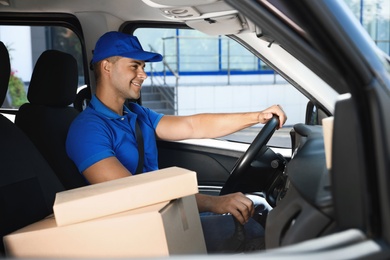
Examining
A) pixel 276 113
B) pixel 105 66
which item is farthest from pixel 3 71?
A: pixel 276 113

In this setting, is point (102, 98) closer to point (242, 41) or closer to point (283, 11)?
point (242, 41)

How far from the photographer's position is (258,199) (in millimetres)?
2473

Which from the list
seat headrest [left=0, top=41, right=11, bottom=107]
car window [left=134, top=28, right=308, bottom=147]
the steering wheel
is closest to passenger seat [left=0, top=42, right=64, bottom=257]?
seat headrest [left=0, top=41, right=11, bottom=107]

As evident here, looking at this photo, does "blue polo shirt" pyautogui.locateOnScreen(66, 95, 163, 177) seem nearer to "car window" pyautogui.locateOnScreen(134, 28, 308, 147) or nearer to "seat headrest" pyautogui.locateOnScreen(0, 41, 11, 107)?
"seat headrest" pyautogui.locateOnScreen(0, 41, 11, 107)

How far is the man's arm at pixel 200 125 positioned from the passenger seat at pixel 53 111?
44cm

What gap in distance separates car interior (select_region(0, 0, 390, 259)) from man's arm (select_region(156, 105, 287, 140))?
196mm

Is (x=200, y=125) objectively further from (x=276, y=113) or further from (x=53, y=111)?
(x=53, y=111)

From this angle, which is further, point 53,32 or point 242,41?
point 53,32

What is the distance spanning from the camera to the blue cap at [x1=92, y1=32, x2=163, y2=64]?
2512 millimetres

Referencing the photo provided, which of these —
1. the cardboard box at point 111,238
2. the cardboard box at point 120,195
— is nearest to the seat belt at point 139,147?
the cardboard box at point 120,195

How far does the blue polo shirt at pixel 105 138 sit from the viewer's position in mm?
2326

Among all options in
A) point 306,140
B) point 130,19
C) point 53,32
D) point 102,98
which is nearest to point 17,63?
point 53,32

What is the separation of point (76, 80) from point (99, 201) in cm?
139

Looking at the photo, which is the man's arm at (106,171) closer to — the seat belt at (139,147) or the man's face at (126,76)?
the seat belt at (139,147)
